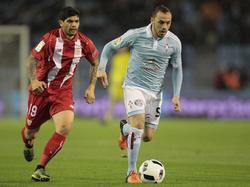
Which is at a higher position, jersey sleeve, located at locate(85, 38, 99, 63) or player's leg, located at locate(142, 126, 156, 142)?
jersey sleeve, located at locate(85, 38, 99, 63)

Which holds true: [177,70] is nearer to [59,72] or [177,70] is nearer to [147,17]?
[59,72]

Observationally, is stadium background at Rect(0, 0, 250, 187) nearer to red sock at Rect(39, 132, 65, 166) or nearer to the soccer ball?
red sock at Rect(39, 132, 65, 166)

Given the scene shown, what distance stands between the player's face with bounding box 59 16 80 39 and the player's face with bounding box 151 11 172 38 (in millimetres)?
999

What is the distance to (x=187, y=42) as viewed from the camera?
2872 cm

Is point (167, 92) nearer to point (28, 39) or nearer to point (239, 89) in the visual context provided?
point (239, 89)

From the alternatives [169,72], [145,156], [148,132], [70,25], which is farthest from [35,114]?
[169,72]

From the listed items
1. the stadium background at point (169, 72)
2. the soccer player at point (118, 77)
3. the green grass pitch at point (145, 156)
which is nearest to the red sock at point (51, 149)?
the green grass pitch at point (145, 156)

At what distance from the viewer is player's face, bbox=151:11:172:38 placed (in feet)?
32.6

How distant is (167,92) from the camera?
26.2 metres

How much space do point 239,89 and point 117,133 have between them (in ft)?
25.1

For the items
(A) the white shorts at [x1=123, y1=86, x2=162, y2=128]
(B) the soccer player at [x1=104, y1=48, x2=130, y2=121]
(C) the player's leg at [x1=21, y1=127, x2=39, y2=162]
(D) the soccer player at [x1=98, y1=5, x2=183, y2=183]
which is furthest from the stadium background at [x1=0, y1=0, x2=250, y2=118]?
(D) the soccer player at [x1=98, y1=5, x2=183, y2=183]

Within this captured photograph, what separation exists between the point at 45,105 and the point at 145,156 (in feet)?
11.8

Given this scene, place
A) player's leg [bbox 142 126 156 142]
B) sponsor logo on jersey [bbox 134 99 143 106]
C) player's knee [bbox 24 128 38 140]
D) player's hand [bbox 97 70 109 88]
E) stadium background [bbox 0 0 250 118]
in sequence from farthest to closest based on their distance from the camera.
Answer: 1. stadium background [bbox 0 0 250 118]
2. player's knee [bbox 24 128 38 140]
3. player's leg [bbox 142 126 156 142]
4. sponsor logo on jersey [bbox 134 99 143 106]
5. player's hand [bbox 97 70 109 88]

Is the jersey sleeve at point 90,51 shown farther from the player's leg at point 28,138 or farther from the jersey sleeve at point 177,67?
the player's leg at point 28,138
